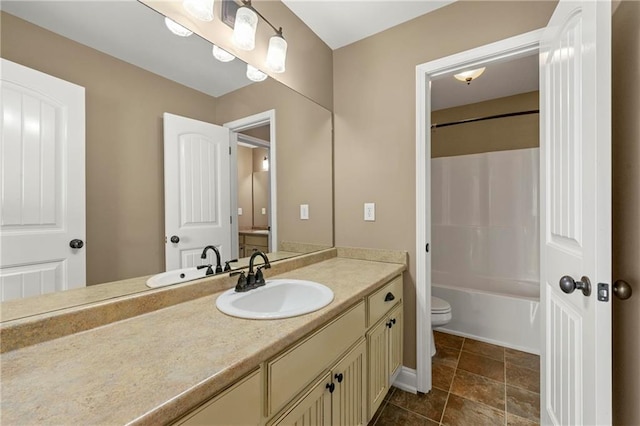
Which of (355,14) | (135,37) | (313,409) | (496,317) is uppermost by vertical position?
(355,14)

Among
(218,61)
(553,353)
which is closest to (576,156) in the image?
(553,353)

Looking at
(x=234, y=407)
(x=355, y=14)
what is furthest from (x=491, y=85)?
(x=234, y=407)

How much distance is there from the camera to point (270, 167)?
1655 mm

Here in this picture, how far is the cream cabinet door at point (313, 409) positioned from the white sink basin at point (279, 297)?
27 centimetres

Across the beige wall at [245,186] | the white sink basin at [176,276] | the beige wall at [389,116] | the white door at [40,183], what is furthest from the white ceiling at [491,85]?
the white door at [40,183]

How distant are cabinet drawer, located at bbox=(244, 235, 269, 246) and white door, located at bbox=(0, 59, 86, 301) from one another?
709 millimetres

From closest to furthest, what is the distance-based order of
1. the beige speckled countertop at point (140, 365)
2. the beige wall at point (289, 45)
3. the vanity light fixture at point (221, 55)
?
the beige speckled countertop at point (140, 365), the beige wall at point (289, 45), the vanity light fixture at point (221, 55)

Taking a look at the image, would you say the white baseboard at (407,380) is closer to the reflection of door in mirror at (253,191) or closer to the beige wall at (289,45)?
the reflection of door in mirror at (253,191)

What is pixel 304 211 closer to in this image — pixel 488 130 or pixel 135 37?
pixel 135 37

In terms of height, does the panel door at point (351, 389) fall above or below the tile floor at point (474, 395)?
above

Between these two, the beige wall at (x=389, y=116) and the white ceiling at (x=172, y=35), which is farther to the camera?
the beige wall at (x=389, y=116)

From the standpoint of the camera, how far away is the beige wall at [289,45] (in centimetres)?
115

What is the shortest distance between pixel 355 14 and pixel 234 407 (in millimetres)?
2068

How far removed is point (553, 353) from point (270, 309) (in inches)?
50.6
